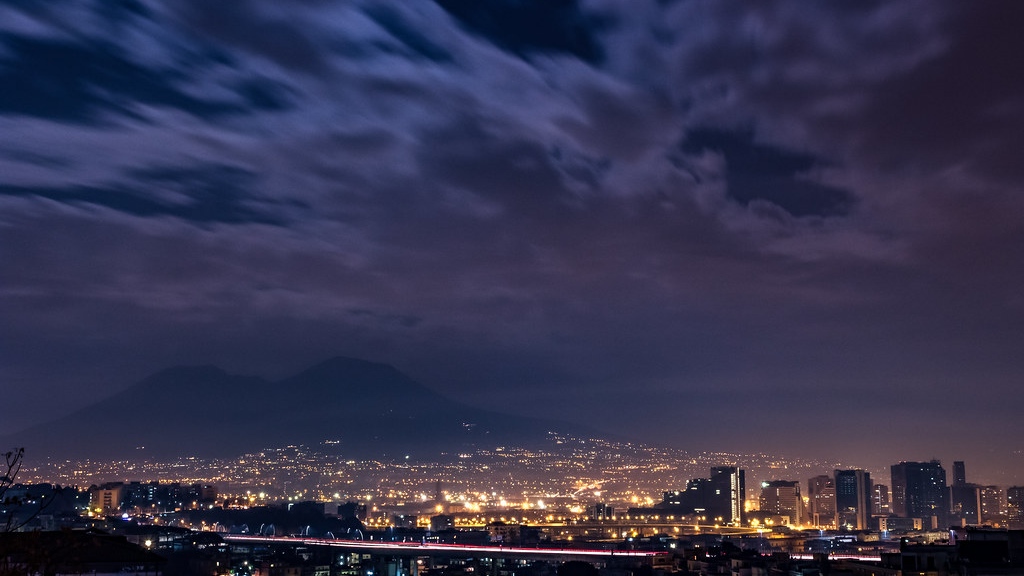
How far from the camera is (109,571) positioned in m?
32.3

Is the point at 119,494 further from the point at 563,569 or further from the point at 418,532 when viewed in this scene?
the point at 563,569

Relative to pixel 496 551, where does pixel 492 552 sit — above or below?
below

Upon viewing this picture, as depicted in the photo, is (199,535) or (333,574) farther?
(199,535)

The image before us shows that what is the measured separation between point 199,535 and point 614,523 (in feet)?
307

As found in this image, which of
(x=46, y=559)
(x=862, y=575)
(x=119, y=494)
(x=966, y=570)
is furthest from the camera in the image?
(x=119, y=494)

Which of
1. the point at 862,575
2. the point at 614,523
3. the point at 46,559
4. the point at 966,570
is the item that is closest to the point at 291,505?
the point at 614,523

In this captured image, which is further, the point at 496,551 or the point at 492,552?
the point at 492,552

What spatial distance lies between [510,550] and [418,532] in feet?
140

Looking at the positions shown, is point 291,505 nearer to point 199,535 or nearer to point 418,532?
point 418,532

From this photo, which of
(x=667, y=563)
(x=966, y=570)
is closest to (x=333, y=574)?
(x=667, y=563)

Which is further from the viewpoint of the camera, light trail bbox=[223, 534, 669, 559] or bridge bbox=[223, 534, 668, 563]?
light trail bbox=[223, 534, 669, 559]

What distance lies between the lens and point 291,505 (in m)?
196

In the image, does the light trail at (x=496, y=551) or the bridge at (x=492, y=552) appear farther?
the light trail at (x=496, y=551)

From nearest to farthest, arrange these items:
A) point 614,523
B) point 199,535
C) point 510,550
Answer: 1. point 199,535
2. point 510,550
3. point 614,523
